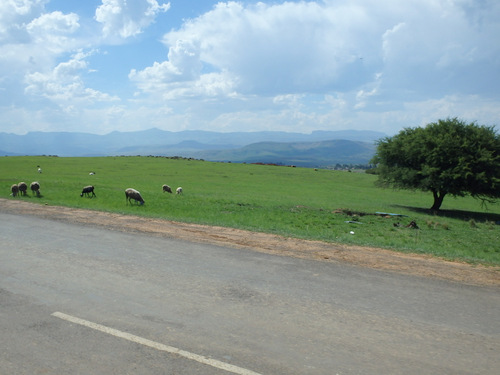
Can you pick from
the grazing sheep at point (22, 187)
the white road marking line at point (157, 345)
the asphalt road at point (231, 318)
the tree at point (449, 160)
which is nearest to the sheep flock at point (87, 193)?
the grazing sheep at point (22, 187)

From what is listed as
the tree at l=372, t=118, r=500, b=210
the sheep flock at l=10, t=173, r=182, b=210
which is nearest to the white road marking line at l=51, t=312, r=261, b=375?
the sheep flock at l=10, t=173, r=182, b=210

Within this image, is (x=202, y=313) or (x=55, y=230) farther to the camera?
(x=55, y=230)

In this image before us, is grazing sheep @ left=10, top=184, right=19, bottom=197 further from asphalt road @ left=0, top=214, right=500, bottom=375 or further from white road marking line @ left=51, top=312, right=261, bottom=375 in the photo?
white road marking line @ left=51, top=312, right=261, bottom=375

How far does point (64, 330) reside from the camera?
250 inches

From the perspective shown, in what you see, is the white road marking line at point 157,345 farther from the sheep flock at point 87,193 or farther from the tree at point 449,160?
the tree at point 449,160

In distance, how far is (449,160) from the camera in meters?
39.9

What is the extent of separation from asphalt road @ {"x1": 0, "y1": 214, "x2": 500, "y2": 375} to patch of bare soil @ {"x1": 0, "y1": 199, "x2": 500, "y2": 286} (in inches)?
34.1

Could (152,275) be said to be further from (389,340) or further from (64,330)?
(389,340)

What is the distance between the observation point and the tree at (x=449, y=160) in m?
39.0

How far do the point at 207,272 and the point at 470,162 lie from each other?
122 ft

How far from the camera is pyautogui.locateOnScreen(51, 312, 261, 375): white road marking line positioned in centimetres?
534

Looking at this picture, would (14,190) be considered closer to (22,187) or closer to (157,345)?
(22,187)

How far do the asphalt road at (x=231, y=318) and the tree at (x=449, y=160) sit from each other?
33720 millimetres

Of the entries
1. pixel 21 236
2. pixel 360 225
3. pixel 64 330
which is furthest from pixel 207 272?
pixel 360 225
